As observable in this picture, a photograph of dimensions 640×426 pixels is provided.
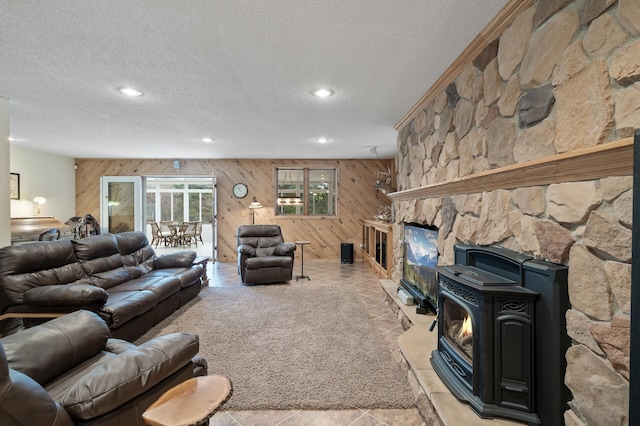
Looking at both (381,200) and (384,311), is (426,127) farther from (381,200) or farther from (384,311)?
(381,200)

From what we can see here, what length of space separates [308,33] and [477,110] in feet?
4.33

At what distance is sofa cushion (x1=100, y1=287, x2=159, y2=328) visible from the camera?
8.42ft

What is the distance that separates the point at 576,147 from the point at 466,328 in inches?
45.2

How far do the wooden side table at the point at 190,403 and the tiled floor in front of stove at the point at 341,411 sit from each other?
0.83 meters

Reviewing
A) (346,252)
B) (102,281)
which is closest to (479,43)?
(102,281)

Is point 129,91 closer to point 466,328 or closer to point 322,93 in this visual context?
point 322,93

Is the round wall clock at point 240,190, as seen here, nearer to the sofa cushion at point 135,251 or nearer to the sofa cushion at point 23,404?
the sofa cushion at point 135,251

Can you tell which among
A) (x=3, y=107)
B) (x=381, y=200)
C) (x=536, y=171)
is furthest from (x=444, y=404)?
(x=381, y=200)

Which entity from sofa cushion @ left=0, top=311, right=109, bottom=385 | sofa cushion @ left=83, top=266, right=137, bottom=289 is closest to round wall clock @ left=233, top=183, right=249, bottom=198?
sofa cushion @ left=83, top=266, right=137, bottom=289

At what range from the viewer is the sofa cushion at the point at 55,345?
138cm

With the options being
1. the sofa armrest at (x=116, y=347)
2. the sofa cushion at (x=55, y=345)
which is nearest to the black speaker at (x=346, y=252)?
the sofa armrest at (x=116, y=347)

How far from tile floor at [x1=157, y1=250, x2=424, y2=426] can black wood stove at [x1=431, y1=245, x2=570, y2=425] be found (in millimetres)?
514

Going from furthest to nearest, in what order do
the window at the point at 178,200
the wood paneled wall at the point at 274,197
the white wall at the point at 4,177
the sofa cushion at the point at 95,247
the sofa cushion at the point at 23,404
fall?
the window at the point at 178,200 < the wood paneled wall at the point at 274,197 < the sofa cushion at the point at 95,247 < the white wall at the point at 4,177 < the sofa cushion at the point at 23,404

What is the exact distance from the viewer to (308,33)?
1.93 meters
